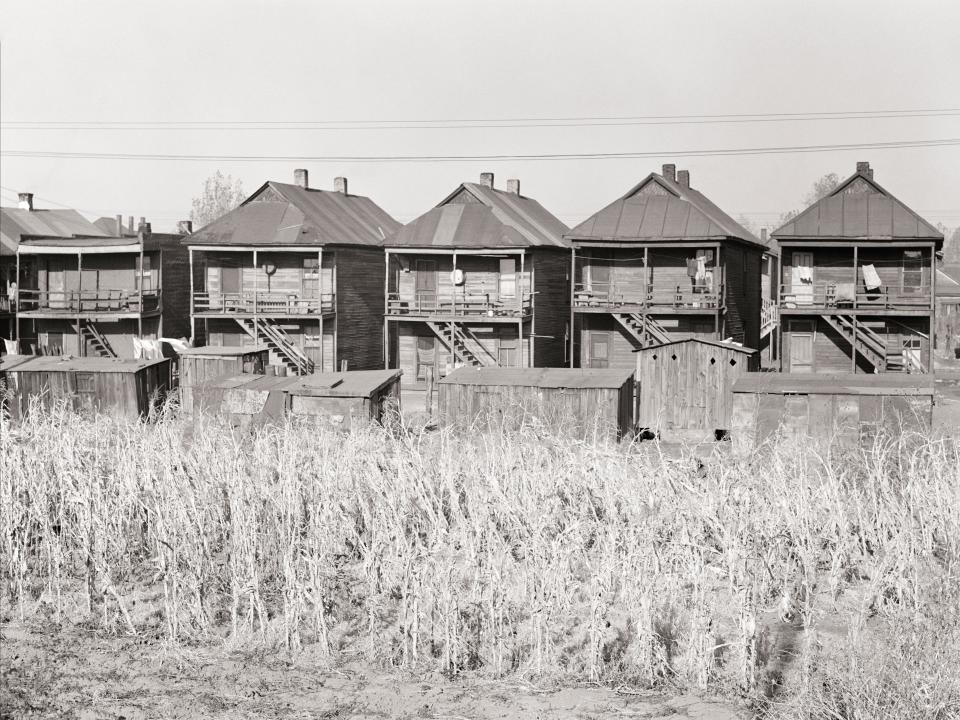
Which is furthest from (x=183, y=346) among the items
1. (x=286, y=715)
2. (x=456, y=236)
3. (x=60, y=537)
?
(x=286, y=715)

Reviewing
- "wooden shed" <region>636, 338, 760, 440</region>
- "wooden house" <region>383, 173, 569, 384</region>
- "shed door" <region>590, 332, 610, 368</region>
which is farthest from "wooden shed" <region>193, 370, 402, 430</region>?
"shed door" <region>590, 332, 610, 368</region>

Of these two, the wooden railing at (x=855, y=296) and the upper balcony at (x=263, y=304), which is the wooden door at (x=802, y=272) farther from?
the upper balcony at (x=263, y=304)

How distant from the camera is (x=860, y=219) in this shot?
39281mm

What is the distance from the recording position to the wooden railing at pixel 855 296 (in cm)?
3894

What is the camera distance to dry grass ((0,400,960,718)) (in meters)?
14.6

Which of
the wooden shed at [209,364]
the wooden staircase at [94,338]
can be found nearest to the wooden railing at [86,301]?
the wooden staircase at [94,338]

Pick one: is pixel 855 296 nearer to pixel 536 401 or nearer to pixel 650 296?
pixel 650 296

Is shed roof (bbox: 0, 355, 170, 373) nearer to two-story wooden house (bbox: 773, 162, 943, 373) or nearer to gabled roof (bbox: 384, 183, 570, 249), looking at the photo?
gabled roof (bbox: 384, 183, 570, 249)

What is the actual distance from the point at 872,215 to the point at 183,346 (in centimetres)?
2492

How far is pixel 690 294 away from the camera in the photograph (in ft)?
135

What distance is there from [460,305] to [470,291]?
116cm

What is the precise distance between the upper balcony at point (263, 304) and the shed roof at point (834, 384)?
1868cm

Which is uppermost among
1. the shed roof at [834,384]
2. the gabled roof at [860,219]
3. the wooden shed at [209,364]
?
the gabled roof at [860,219]

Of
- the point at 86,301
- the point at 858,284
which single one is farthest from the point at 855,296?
the point at 86,301
